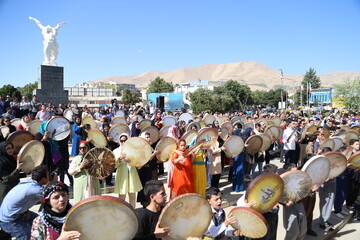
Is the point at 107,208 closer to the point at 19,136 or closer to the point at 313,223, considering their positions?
the point at 19,136

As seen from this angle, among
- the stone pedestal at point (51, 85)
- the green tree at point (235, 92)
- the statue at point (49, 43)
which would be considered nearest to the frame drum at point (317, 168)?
the stone pedestal at point (51, 85)

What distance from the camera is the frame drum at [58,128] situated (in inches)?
290

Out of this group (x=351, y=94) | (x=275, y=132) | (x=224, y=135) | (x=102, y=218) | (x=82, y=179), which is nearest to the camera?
(x=102, y=218)

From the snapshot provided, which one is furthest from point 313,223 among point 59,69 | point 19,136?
point 59,69

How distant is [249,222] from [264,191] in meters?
0.49

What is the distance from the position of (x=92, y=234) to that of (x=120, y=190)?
11.8 ft

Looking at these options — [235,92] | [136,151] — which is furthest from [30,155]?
[235,92]

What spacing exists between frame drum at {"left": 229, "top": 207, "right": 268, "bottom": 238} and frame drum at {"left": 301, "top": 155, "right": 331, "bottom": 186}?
1.91 m

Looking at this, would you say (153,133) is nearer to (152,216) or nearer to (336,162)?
(336,162)

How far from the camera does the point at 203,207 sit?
326 cm

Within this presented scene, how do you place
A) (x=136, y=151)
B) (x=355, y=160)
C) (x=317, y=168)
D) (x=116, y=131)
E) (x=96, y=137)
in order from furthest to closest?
(x=116, y=131)
(x=96, y=137)
(x=355, y=160)
(x=136, y=151)
(x=317, y=168)

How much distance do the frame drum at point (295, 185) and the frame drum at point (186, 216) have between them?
5.30ft

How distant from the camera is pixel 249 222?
3.51m

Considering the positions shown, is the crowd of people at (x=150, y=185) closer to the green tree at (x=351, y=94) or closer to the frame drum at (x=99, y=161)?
the frame drum at (x=99, y=161)
